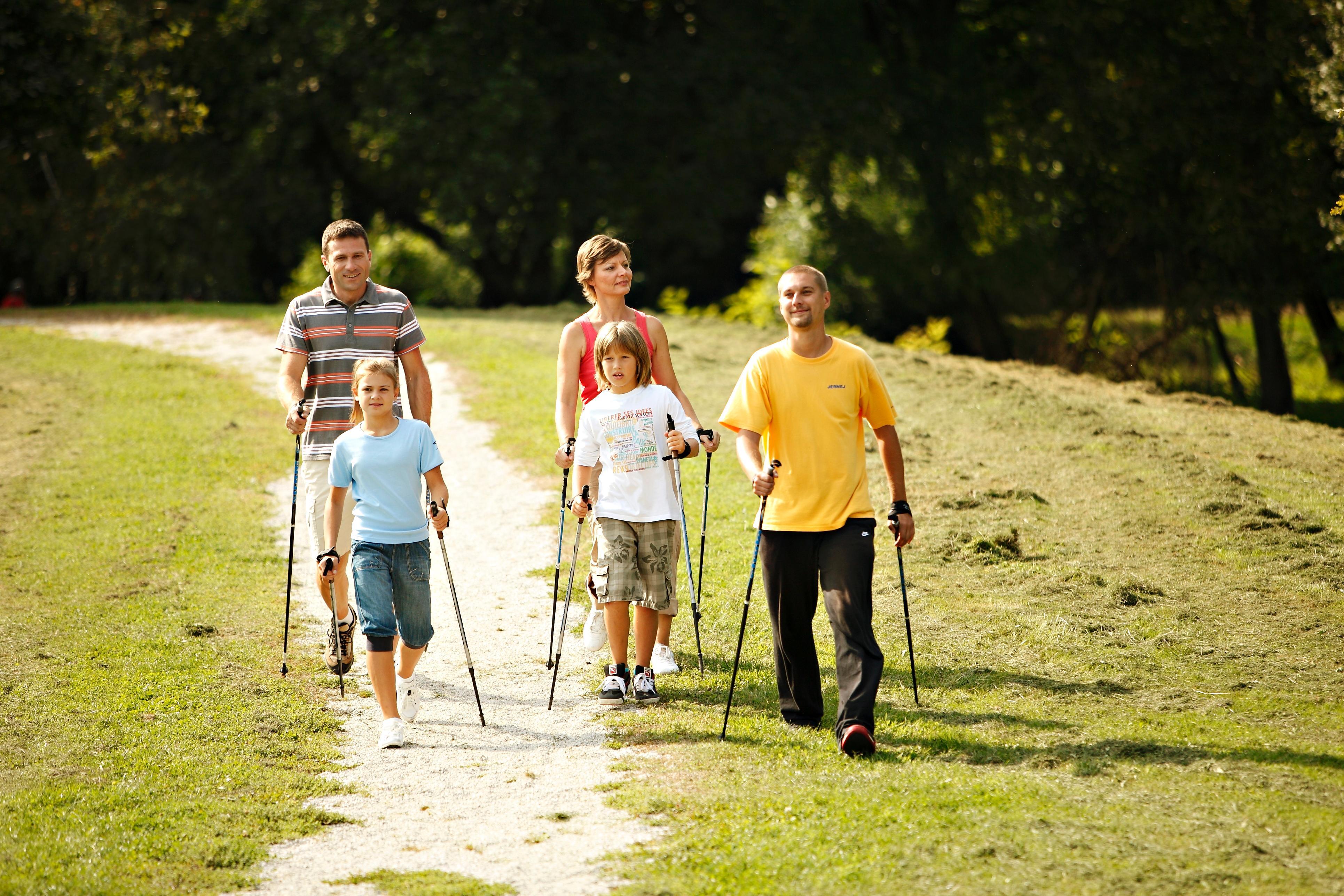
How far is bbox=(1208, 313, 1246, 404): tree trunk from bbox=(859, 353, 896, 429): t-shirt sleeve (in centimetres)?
1866

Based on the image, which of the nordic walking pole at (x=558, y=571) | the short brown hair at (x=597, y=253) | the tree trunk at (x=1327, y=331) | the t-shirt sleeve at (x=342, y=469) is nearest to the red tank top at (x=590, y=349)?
the short brown hair at (x=597, y=253)

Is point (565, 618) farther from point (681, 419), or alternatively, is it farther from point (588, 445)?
point (681, 419)

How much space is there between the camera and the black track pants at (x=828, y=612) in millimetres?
5250

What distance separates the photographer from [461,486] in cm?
1154

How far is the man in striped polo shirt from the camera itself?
6.36 m

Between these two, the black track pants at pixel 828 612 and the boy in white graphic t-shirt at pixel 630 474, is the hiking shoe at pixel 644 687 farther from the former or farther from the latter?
the black track pants at pixel 828 612

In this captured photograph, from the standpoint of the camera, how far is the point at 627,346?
586 centimetres

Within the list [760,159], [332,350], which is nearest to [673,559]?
[332,350]

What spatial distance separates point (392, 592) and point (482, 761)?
90cm

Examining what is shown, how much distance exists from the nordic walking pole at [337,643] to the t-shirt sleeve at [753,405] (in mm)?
2176

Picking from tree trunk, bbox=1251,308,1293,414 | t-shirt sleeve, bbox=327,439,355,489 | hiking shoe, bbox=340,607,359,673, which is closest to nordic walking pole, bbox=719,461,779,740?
t-shirt sleeve, bbox=327,439,355,489

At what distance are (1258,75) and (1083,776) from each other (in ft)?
59.6

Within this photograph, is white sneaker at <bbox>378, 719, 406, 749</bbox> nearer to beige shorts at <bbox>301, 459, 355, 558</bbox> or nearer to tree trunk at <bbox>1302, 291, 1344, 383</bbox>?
beige shorts at <bbox>301, 459, 355, 558</bbox>

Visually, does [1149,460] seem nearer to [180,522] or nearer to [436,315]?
[180,522]
